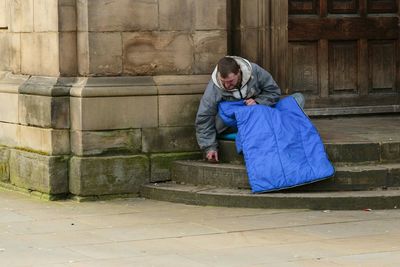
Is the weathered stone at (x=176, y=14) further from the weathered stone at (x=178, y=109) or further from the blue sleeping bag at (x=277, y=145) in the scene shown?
the blue sleeping bag at (x=277, y=145)

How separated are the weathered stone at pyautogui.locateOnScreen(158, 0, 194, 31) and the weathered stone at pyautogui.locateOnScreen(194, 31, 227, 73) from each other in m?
0.18

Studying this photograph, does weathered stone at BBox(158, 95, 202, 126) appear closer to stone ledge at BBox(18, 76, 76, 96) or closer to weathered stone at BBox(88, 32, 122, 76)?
weathered stone at BBox(88, 32, 122, 76)

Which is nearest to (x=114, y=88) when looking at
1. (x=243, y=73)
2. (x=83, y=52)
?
(x=83, y=52)

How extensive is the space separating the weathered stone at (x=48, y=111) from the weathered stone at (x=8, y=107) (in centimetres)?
37

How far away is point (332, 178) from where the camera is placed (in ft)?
35.6

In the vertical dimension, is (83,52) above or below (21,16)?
below

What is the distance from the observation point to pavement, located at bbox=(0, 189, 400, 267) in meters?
8.46

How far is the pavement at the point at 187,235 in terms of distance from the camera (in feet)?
27.8

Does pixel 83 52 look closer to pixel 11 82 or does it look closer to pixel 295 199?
pixel 11 82

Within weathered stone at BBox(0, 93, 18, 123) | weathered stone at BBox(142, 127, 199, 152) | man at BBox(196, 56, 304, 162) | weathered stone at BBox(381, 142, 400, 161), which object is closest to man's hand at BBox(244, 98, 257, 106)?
man at BBox(196, 56, 304, 162)

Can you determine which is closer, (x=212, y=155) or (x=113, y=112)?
(x=212, y=155)

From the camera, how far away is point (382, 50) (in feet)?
45.0

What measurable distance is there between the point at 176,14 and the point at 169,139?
131 cm

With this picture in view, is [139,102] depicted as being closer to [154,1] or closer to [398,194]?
[154,1]
